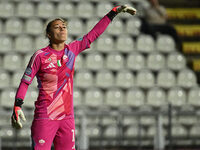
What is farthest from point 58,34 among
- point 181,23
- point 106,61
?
point 181,23

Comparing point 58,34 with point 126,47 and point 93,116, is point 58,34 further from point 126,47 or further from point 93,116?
point 126,47

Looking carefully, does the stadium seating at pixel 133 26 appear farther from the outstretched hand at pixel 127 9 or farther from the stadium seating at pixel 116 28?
the outstretched hand at pixel 127 9

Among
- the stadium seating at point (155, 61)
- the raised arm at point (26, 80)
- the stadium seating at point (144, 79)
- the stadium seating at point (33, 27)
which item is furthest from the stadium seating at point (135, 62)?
the raised arm at point (26, 80)

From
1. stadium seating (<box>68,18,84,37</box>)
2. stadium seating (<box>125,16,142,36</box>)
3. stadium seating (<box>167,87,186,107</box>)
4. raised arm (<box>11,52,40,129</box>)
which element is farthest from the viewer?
stadium seating (<box>125,16,142,36</box>)

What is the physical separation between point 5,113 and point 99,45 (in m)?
3.77

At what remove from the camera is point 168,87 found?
36.7 ft

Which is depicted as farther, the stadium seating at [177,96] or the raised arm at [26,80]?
the stadium seating at [177,96]

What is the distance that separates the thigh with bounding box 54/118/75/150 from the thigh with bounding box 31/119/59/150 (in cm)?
5

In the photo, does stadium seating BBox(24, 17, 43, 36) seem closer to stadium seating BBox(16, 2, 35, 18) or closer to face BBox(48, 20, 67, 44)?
stadium seating BBox(16, 2, 35, 18)

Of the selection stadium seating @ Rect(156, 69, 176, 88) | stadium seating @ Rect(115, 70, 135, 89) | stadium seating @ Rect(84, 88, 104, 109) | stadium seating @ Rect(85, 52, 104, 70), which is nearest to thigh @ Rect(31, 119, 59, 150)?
stadium seating @ Rect(84, 88, 104, 109)

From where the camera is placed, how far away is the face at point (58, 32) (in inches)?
165

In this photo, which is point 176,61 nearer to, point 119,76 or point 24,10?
point 119,76

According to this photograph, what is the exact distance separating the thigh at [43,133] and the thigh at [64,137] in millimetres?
55

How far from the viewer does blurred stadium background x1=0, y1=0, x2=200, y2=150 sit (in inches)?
358
